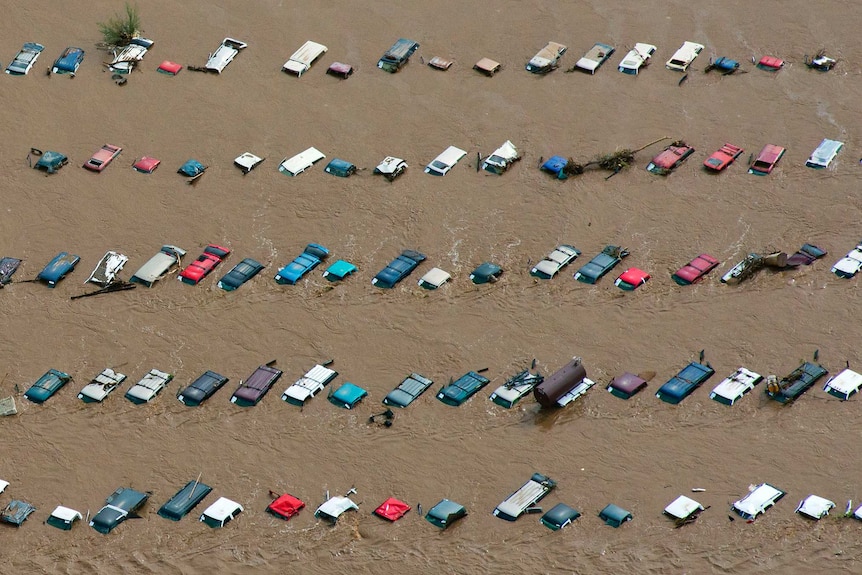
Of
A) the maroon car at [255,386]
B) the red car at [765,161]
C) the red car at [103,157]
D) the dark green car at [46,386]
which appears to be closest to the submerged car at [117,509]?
the maroon car at [255,386]

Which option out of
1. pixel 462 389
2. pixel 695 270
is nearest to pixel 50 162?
pixel 462 389

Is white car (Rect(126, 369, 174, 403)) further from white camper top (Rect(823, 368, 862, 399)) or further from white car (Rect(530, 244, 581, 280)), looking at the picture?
white camper top (Rect(823, 368, 862, 399))

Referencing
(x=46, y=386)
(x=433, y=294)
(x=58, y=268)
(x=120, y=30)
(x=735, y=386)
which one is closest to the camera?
(x=735, y=386)

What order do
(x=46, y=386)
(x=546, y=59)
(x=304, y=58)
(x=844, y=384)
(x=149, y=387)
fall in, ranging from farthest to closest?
(x=304, y=58) → (x=546, y=59) → (x=46, y=386) → (x=149, y=387) → (x=844, y=384)

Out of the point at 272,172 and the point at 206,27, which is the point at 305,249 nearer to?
the point at 272,172

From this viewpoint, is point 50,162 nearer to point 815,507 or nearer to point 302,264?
point 302,264

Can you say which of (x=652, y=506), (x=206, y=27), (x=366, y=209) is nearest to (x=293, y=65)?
(x=206, y=27)

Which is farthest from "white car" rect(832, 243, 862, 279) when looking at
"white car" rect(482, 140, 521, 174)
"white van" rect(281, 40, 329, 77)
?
"white van" rect(281, 40, 329, 77)
